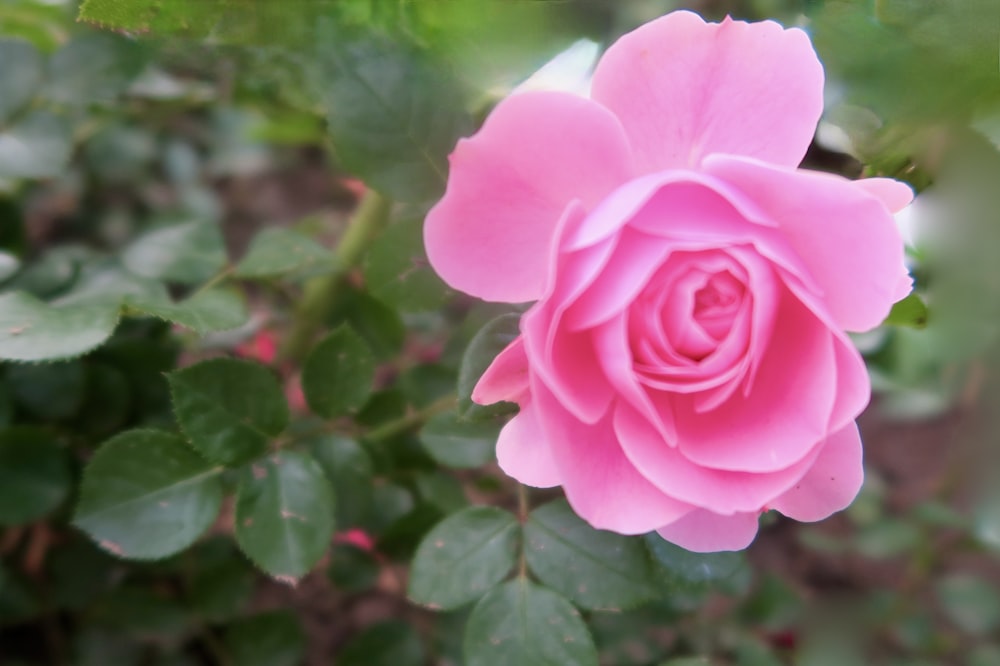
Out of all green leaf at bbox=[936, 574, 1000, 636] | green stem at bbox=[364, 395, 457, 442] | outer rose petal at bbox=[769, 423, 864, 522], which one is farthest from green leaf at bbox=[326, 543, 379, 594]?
green leaf at bbox=[936, 574, 1000, 636]

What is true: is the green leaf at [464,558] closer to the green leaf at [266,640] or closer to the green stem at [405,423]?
the green stem at [405,423]

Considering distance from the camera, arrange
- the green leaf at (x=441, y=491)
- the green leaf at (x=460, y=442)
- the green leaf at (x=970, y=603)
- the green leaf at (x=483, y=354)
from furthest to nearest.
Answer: the green leaf at (x=970, y=603), the green leaf at (x=441, y=491), the green leaf at (x=460, y=442), the green leaf at (x=483, y=354)

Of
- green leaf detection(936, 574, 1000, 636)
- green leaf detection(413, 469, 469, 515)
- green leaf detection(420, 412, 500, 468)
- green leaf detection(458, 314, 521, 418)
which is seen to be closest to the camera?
green leaf detection(458, 314, 521, 418)

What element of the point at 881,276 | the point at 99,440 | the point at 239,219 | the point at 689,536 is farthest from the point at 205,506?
the point at 239,219

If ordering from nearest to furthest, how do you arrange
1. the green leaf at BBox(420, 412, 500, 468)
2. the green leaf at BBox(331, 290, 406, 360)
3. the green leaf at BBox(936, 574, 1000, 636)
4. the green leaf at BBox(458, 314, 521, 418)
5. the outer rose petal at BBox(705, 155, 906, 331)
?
the outer rose petal at BBox(705, 155, 906, 331) < the green leaf at BBox(458, 314, 521, 418) < the green leaf at BBox(420, 412, 500, 468) < the green leaf at BBox(331, 290, 406, 360) < the green leaf at BBox(936, 574, 1000, 636)

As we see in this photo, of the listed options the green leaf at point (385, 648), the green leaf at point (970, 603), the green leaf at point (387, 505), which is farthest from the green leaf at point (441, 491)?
the green leaf at point (970, 603)

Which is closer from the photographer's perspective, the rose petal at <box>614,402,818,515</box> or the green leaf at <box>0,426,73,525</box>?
the rose petal at <box>614,402,818,515</box>

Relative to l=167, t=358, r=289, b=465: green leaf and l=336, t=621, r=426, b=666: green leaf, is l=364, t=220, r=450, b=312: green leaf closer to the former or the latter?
l=167, t=358, r=289, b=465: green leaf
